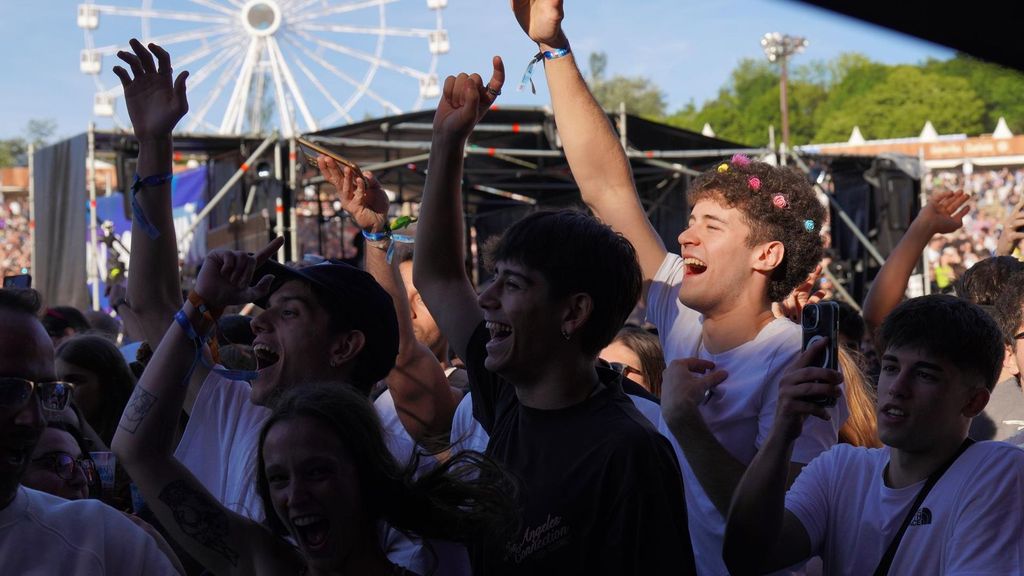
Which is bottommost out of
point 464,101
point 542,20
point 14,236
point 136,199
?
point 14,236

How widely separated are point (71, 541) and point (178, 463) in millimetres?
399

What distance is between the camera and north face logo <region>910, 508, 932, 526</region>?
2.19 metres

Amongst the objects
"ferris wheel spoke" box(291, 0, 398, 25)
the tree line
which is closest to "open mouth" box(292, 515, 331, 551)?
"ferris wheel spoke" box(291, 0, 398, 25)

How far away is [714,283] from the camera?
2.58m

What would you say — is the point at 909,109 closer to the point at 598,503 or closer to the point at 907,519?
the point at 907,519

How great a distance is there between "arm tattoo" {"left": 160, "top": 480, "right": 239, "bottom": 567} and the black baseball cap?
69cm

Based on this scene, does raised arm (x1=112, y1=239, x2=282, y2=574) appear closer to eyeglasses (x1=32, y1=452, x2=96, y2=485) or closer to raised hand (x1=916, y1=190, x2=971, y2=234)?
eyeglasses (x1=32, y1=452, x2=96, y2=485)

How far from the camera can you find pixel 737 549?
2.07 metres

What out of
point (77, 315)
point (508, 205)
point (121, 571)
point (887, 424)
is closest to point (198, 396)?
point (121, 571)

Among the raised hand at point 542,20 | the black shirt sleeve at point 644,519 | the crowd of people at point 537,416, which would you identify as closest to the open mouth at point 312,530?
the crowd of people at point 537,416

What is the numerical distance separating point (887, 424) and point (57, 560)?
1.57m

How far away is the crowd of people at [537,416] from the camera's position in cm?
190

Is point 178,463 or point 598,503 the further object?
point 178,463

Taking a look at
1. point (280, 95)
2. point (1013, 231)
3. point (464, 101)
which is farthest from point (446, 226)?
point (280, 95)
